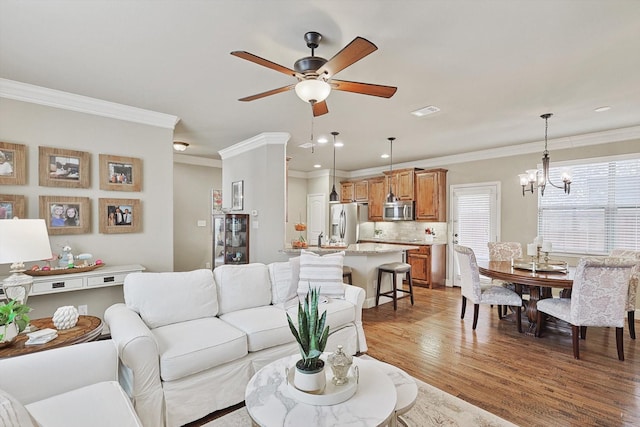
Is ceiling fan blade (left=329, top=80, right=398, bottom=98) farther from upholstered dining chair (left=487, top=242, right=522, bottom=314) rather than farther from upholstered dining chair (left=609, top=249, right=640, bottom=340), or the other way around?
upholstered dining chair (left=487, top=242, right=522, bottom=314)

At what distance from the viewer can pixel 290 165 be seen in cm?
757

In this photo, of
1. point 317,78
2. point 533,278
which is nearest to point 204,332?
point 317,78

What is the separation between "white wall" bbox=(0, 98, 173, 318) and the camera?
3.18 m

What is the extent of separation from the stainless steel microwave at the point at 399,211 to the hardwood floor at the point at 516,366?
2.72m

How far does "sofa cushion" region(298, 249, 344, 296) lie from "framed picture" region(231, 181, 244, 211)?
2.56m

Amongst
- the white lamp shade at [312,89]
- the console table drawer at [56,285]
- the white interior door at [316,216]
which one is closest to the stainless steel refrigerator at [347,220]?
the white interior door at [316,216]

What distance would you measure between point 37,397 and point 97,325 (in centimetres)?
61

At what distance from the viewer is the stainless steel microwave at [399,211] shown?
6723 mm

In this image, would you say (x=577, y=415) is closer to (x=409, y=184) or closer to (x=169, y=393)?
(x=169, y=393)

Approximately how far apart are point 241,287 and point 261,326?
574 mm

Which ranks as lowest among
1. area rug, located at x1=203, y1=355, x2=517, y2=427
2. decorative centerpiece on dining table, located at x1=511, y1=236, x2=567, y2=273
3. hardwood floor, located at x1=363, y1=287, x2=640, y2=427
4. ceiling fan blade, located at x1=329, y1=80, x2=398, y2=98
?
hardwood floor, located at x1=363, y1=287, x2=640, y2=427

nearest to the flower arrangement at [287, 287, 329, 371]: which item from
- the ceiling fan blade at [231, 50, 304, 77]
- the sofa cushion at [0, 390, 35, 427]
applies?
the sofa cushion at [0, 390, 35, 427]

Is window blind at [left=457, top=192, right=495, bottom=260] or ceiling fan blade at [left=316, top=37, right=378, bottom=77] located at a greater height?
ceiling fan blade at [left=316, top=37, right=378, bottom=77]

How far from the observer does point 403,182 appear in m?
6.82
